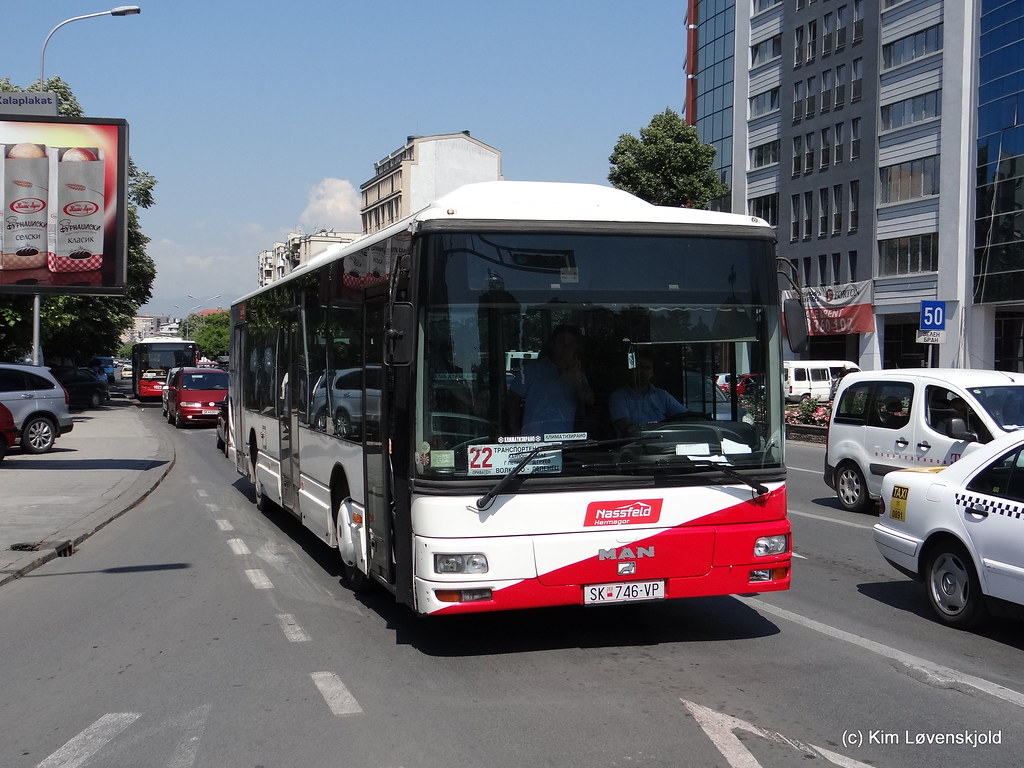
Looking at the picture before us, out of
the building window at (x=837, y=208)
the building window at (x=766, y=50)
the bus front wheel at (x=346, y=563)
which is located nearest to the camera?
the bus front wheel at (x=346, y=563)

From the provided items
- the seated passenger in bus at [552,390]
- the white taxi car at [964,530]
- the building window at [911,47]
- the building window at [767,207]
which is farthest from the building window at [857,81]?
the seated passenger in bus at [552,390]

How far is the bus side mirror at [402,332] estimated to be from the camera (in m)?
6.30

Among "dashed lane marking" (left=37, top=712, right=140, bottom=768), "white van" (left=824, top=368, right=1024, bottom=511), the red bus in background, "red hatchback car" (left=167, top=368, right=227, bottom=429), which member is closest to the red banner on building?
"red hatchback car" (left=167, top=368, right=227, bottom=429)

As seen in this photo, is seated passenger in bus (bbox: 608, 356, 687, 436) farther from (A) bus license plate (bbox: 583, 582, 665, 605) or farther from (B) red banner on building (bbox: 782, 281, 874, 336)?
(B) red banner on building (bbox: 782, 281, 874, 336)

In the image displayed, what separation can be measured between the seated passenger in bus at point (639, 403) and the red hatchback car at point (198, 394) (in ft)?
95.9

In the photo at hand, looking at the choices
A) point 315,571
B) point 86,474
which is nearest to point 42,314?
point 86,474

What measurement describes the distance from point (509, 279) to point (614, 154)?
43079 millimetres

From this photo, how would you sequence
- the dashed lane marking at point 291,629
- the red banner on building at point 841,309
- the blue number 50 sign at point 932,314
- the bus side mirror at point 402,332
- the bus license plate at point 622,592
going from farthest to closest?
the red banner on building at point 841,309 < the blue number 50 sign at point 932,314 < the dashed lane marking at point 291,629 < the bus license plate at point 622,592 < the bus side mirror at point 402,332

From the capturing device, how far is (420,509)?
6410 mm

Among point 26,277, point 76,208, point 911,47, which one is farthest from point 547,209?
point 911,47

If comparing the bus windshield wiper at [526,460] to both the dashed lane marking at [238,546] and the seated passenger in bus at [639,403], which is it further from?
the dashed lane marking at [238,546]

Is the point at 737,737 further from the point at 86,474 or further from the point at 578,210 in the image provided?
the point at 86,474

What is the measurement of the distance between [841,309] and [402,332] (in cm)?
4969

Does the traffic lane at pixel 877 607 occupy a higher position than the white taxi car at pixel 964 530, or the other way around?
the white taxi car at pixel 964 530
